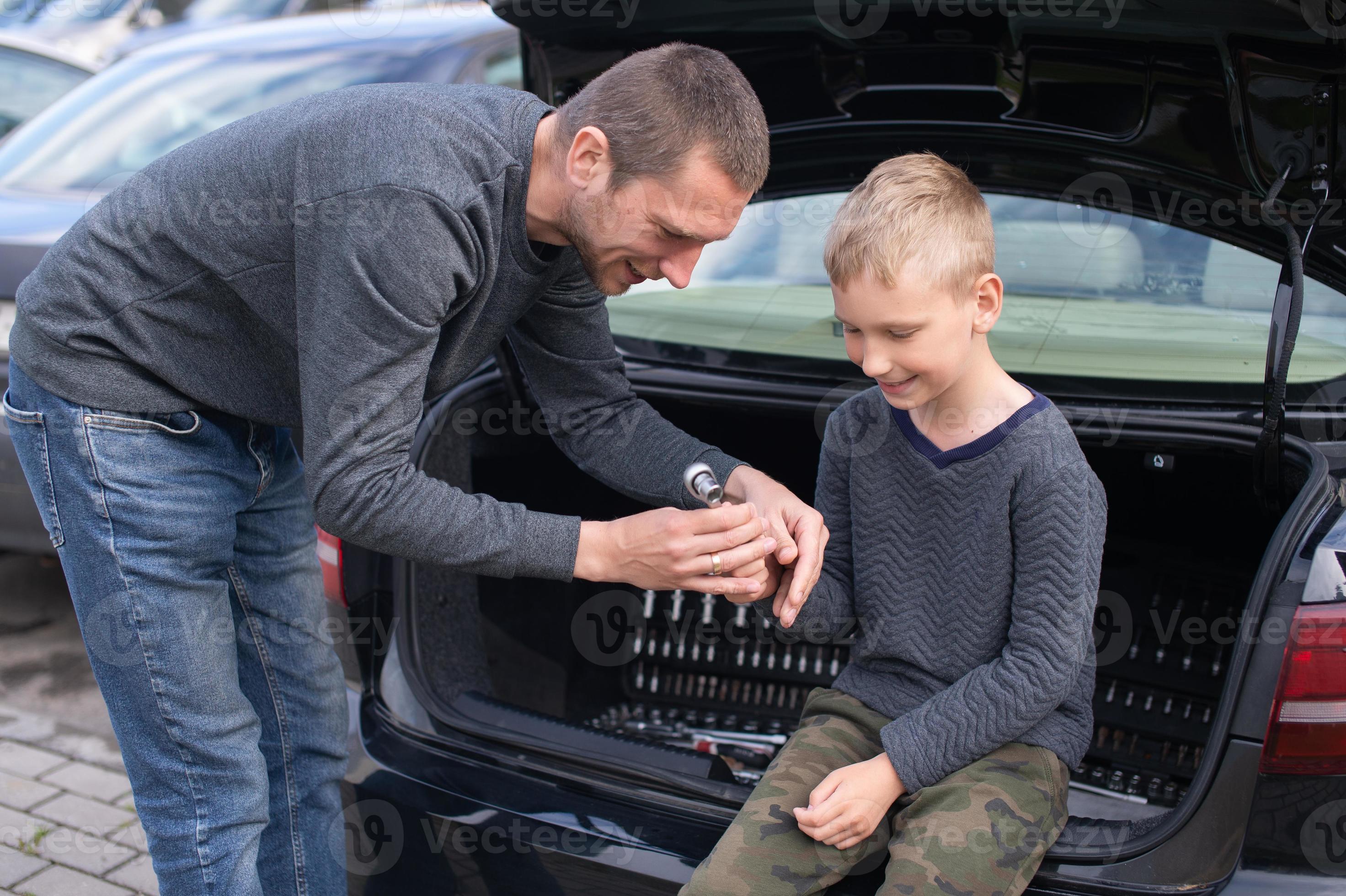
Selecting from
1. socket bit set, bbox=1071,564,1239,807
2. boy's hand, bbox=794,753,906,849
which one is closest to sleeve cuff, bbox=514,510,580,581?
boy's hand, bbox=794,753,906,849

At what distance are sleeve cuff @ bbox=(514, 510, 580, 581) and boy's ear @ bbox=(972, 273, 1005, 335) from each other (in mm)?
592

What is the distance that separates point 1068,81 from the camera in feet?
5.91

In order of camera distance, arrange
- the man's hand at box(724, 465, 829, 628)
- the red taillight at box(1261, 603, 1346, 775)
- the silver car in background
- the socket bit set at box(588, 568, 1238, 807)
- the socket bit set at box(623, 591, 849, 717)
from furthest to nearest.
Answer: the silver car in background < the socket bit set at box(623, 591, 849, 717) < the socket bit set at box(588, 568, 1238, 807) < the man's hand at box(724, 465, 829, 628) < the red taillight at box(1261, 603, 1346, 775)

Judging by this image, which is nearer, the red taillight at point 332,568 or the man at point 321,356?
the man at point 321,356

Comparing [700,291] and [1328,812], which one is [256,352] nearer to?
[700,291]

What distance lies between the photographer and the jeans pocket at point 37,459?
159cm

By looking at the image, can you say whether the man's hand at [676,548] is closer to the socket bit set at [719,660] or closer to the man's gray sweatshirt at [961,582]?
the man's gray sweatshirt at [961,582]

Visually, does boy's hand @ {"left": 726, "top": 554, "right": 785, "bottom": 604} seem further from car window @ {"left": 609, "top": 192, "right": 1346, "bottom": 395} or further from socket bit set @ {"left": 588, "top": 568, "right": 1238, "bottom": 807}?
car window @ {"left": 609, "top": 192, "right": 1346, "bottom": 395}

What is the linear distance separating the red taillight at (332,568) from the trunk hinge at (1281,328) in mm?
1434

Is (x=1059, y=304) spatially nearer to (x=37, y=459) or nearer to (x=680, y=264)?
(x=680, y=264)

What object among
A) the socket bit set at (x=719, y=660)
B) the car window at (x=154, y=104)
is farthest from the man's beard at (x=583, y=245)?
the car window at (x=154, y=104)

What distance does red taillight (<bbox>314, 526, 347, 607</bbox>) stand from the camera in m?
→ 1.87

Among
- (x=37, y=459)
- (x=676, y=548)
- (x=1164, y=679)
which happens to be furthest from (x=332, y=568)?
(x=1164, y=679)

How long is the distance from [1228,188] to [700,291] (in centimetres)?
101
